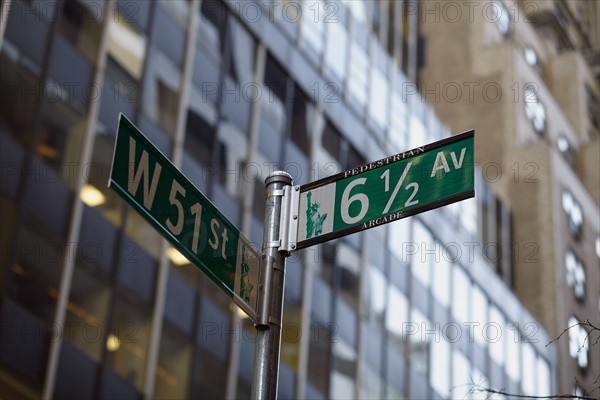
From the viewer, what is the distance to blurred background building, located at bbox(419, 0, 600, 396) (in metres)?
43.4

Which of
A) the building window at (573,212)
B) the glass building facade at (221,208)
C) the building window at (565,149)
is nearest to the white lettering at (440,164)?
the glass building facade at (221,208)

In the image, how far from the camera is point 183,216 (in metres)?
7.00

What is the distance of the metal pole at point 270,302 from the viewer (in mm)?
6676

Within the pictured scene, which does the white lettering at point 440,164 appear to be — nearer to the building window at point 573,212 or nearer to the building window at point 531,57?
the building window at point 573,212

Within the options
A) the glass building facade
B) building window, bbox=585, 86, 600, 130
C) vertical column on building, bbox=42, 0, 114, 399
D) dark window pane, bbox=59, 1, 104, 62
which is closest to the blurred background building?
building window, bbox=585, 86, 600, 130

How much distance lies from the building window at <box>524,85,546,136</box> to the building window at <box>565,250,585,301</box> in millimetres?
6470

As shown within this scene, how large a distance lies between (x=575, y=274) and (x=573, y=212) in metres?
2.86

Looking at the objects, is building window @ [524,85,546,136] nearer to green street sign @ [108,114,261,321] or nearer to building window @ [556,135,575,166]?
building window @ [556,135,575,166]

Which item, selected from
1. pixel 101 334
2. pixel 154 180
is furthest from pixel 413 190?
pixel 101 334

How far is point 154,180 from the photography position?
683 centimetres

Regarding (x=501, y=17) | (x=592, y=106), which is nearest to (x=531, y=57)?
(x=501, y=17)

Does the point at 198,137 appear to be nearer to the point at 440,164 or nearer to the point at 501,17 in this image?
the point at 440,164

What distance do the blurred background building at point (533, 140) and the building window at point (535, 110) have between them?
0.17ft

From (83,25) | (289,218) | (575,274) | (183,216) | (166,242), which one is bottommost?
(183,216)
